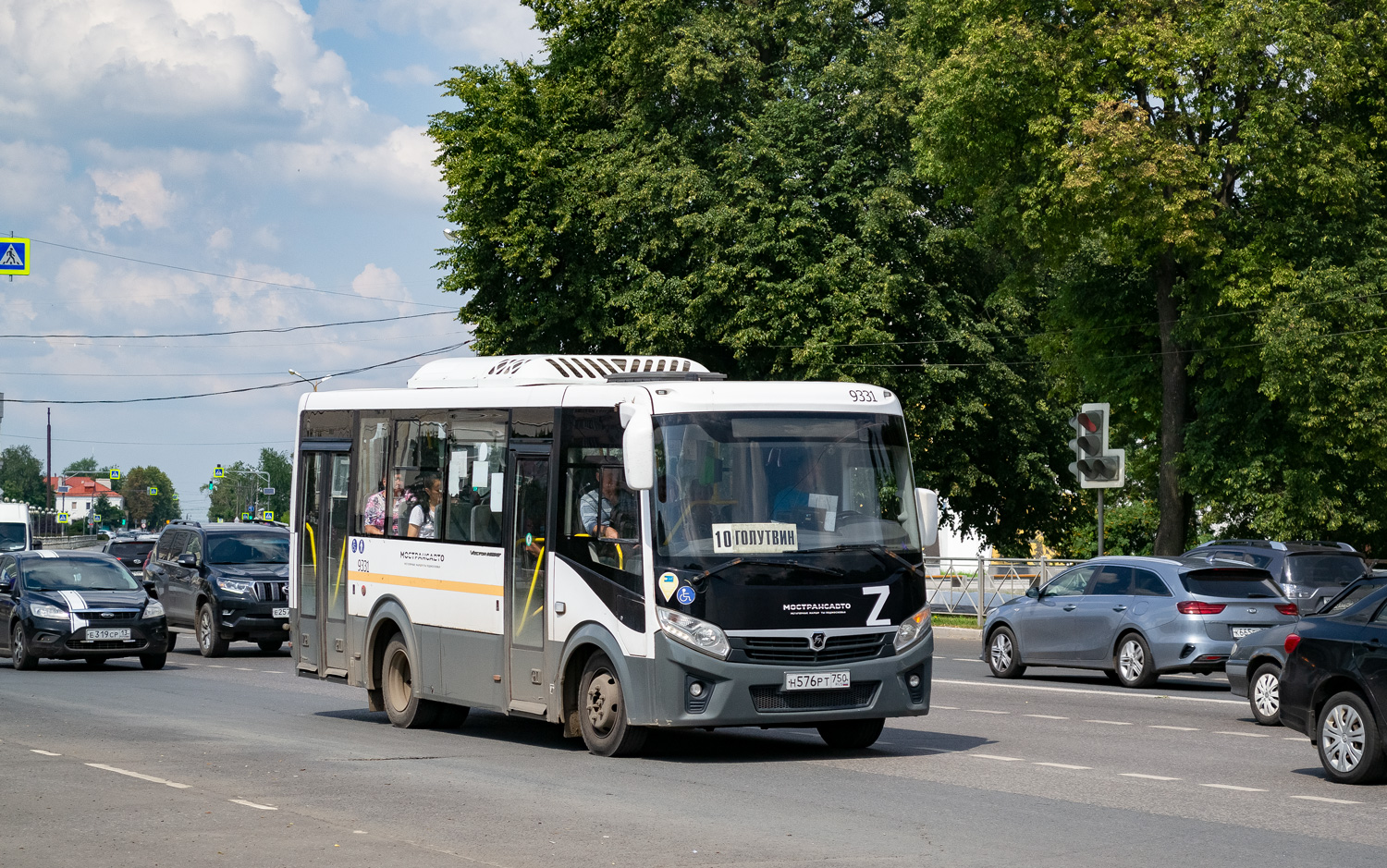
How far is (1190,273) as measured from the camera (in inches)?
1307

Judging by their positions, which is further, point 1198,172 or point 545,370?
point 1198,172

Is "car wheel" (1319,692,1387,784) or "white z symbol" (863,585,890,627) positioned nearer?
"car wheel" (1319,692,1387,784)

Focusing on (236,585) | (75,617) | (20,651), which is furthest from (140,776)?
(236,585)

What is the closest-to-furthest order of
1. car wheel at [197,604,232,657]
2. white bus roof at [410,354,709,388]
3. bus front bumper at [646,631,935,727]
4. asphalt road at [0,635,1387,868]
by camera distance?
asphalt road at [0,635,1387,868], bus front bumper at [646,631,935,727], white bus roof at [410,354,709,388], car wheel at [197,604,232,657]

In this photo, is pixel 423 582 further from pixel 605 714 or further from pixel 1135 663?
pixel 1135 663

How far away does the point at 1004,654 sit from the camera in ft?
73.7

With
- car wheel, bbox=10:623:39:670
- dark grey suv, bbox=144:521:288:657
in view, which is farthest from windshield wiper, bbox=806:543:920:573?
dark grey suv, bbox=144:521:288:657

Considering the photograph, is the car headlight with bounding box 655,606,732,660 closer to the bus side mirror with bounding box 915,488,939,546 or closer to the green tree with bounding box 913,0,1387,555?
the bus side mirror with bounding box 915,488,939,546

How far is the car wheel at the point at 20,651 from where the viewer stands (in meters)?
23.5

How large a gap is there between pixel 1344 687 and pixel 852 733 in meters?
3.79

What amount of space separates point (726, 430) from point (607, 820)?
370 centimetres

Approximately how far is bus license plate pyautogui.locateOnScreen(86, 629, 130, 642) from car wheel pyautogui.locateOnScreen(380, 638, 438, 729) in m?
9.17

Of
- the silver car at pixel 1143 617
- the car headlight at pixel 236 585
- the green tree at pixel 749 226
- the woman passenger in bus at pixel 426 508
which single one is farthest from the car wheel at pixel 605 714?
the green tree at pixel 749 226

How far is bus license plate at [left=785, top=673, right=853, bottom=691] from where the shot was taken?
40.3 ft
